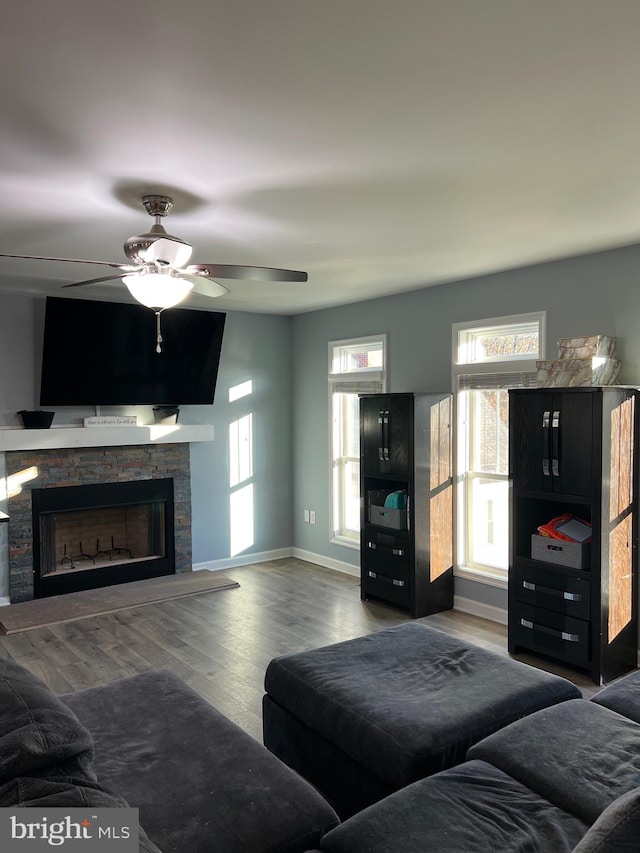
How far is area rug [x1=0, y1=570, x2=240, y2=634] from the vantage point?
4.70m

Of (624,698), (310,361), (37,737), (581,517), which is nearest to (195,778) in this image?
(37,737)

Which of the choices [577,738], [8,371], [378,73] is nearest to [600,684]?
[577,738]

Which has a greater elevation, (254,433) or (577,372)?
(577,372)

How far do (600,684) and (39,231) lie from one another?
397 centimetres

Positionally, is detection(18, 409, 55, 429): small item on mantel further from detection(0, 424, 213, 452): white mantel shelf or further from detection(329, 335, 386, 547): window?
detection(329, 335, 386, 547): window

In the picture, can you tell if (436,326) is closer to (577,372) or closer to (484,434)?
(484,434)

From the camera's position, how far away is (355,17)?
1539 millimetres

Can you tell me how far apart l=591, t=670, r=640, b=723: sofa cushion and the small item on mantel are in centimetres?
438

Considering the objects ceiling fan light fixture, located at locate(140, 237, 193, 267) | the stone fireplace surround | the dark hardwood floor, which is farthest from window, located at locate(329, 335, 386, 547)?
ceiling fan light fixture, located at locate(140, 237, 193, 267)

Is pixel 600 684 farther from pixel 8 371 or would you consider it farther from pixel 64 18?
pixel 8 371

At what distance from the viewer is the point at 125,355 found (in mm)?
5453

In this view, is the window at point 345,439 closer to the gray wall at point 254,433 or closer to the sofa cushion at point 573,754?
the gray wall at point 254,433

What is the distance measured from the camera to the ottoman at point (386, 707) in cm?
219

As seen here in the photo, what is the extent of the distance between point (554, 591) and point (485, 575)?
1.00m
